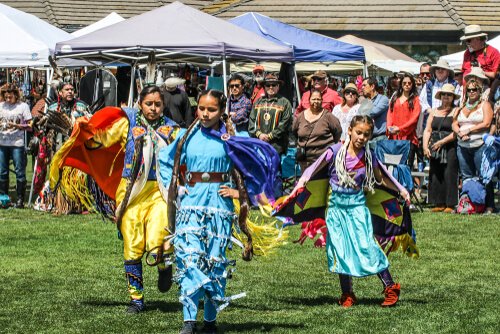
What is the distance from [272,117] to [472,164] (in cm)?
256

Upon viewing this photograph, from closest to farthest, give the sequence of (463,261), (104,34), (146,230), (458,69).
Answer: (146,230)
(463,261)
(104,34)
(458,69)

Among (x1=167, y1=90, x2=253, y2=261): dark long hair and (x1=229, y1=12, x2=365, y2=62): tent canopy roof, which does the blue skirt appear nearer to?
(x1=167, y1=90, x2=253, y2=261): dark long hair

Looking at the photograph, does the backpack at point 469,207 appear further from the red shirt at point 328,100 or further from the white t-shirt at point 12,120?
the white t-shirt at point 12,120

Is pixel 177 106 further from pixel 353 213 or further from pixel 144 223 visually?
pixel 144 223

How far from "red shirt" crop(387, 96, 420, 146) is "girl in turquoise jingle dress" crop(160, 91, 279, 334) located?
781 cm

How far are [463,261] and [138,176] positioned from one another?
12.3 ft

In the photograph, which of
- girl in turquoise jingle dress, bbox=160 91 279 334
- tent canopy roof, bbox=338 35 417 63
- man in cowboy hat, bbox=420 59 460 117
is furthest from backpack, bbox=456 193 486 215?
tent canopy roof, bbox=338 35 417 63

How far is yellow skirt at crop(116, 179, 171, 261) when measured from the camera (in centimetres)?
752

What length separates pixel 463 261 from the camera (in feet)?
33.2

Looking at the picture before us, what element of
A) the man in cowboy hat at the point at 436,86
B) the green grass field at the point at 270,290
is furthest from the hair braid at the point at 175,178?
the man in cowboy hat at the point at 436,86

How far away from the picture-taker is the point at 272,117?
1406 centimetres

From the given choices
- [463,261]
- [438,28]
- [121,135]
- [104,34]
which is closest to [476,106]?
[463,261]

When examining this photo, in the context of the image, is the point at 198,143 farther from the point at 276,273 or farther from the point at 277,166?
the point at 276,273

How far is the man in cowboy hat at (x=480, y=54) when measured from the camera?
538 inches
